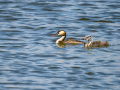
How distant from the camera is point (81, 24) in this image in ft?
65.6

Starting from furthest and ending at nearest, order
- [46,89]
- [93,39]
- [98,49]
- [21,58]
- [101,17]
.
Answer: [101,17], [93,39], [98,49], [21,58], [46,89]

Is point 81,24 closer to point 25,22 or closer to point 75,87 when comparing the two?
point 25,22

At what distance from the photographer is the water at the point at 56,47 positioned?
10805 millimetres

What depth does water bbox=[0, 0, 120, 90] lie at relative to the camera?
A: 10.8 metres

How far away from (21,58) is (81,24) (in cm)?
717

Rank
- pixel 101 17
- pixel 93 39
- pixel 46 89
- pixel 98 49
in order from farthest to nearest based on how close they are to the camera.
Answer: pixel 101 17, pixel 93 39, pixel 98 49, pixel 46 89

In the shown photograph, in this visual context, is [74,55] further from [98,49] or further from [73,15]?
[73,15]

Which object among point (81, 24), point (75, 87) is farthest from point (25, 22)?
point (75, 87)

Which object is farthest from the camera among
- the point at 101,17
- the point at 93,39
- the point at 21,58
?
the point at 101,17

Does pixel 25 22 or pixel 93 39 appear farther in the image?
pixel 25 22

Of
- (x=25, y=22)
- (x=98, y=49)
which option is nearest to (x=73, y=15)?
(x=25, y=22)

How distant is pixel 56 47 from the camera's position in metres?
15.7

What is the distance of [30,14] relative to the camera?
22.8m

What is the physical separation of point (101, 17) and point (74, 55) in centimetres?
809
